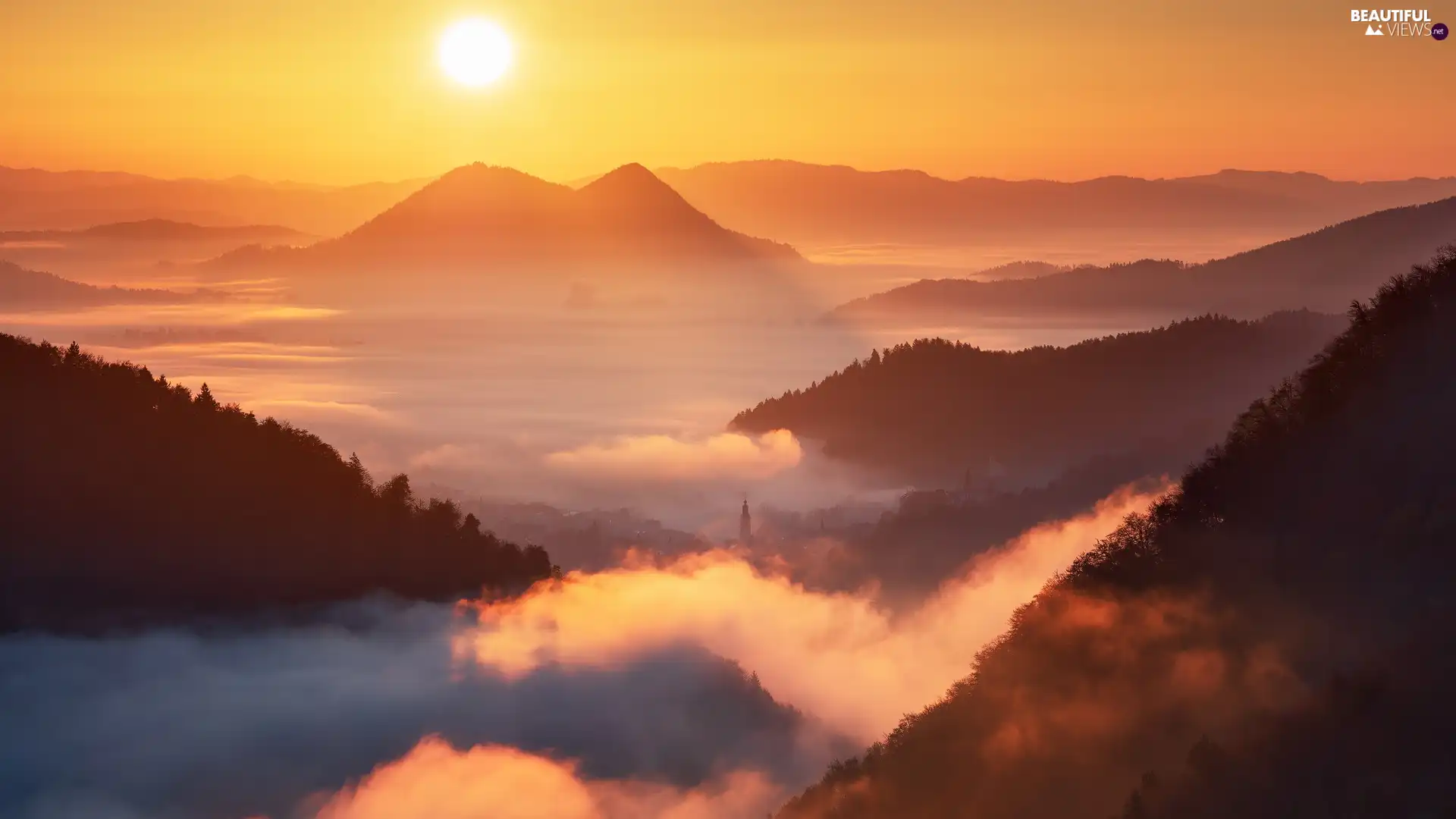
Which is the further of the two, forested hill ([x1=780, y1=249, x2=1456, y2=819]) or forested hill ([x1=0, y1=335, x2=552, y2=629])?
forested hill ([x1=0, y1=335, x2=552, y2=629])

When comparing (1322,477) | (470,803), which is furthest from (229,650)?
(1322,477)

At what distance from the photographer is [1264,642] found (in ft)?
215

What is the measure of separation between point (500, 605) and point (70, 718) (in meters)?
40.9

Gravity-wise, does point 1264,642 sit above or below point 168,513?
below

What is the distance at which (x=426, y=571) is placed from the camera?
13450 centimetres

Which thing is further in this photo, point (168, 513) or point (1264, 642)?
point (168, 513)

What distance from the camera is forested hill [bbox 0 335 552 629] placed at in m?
127

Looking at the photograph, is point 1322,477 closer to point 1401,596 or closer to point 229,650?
point 1401,596

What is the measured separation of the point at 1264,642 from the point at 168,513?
101m

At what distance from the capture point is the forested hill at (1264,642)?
5728 cm

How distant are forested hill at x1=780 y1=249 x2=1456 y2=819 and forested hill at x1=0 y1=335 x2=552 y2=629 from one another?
203 ft

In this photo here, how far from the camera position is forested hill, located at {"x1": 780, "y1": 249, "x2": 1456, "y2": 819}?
57281 mm

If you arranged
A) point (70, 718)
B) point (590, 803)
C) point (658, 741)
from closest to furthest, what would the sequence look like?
point (70, 718)
point (590, 803)
point (658, 741)

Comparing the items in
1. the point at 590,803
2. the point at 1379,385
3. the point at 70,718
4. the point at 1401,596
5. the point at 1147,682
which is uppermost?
the point at 1379,385
